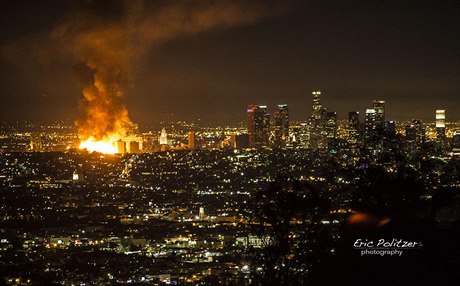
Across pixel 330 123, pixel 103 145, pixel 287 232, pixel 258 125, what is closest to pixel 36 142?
pixel 103 145

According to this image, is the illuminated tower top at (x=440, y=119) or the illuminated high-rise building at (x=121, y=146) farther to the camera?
the illuminated high-rise building at (x=121, y=146)

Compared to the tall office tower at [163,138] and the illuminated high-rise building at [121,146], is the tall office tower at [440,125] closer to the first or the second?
the illuminated high-rise building at [121,146]

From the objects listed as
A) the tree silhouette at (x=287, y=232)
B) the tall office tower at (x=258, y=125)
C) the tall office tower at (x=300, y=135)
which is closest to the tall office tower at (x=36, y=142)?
the tall office tower at (x=258, y=125)

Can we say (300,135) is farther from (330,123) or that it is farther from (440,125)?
(440,125)

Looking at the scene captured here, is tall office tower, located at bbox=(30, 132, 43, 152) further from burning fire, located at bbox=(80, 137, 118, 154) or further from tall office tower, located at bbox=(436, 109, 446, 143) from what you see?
tall office tower, located at bbox=(436, 109, 446, 143)

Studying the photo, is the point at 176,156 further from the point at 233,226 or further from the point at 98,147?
the point at 233,226

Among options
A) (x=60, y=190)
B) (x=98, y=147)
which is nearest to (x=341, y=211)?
(x=60, y=190)

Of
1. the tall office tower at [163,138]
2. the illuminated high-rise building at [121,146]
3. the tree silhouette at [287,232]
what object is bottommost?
the tree silhouette at [287,232]
